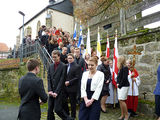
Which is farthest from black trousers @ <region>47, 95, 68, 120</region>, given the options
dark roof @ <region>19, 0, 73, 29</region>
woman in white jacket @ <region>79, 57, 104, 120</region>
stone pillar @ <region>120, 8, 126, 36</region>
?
dark roof @ <region>19, 0, 73, 29</region>

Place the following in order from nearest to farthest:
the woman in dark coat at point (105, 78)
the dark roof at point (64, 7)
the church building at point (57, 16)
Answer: the woman in dark coat at point (105, 78), the church building at point (57, 16), the dark roof at point (64, 7)

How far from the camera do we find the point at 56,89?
3758 mm

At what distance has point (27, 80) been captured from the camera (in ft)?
8.68

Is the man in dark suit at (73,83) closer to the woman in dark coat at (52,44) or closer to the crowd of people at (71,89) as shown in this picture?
the crowd of people at (71,89)

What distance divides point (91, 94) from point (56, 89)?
1074mm

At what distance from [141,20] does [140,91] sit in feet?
9.10

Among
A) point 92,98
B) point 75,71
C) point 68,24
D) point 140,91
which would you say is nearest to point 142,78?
point 140,91

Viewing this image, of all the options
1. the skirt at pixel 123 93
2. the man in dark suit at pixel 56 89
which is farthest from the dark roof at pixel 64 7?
the skirt at pixel 123 93

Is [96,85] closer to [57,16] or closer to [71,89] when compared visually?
[71,89]

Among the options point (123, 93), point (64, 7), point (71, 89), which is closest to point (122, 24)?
point (123, 93)

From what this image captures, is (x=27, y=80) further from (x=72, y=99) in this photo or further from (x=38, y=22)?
(x=38, y=22)

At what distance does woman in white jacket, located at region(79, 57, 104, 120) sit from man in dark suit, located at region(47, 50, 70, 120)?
77cm

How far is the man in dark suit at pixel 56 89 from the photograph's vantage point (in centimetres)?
366

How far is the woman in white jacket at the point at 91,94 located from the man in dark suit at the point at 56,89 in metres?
0.77
